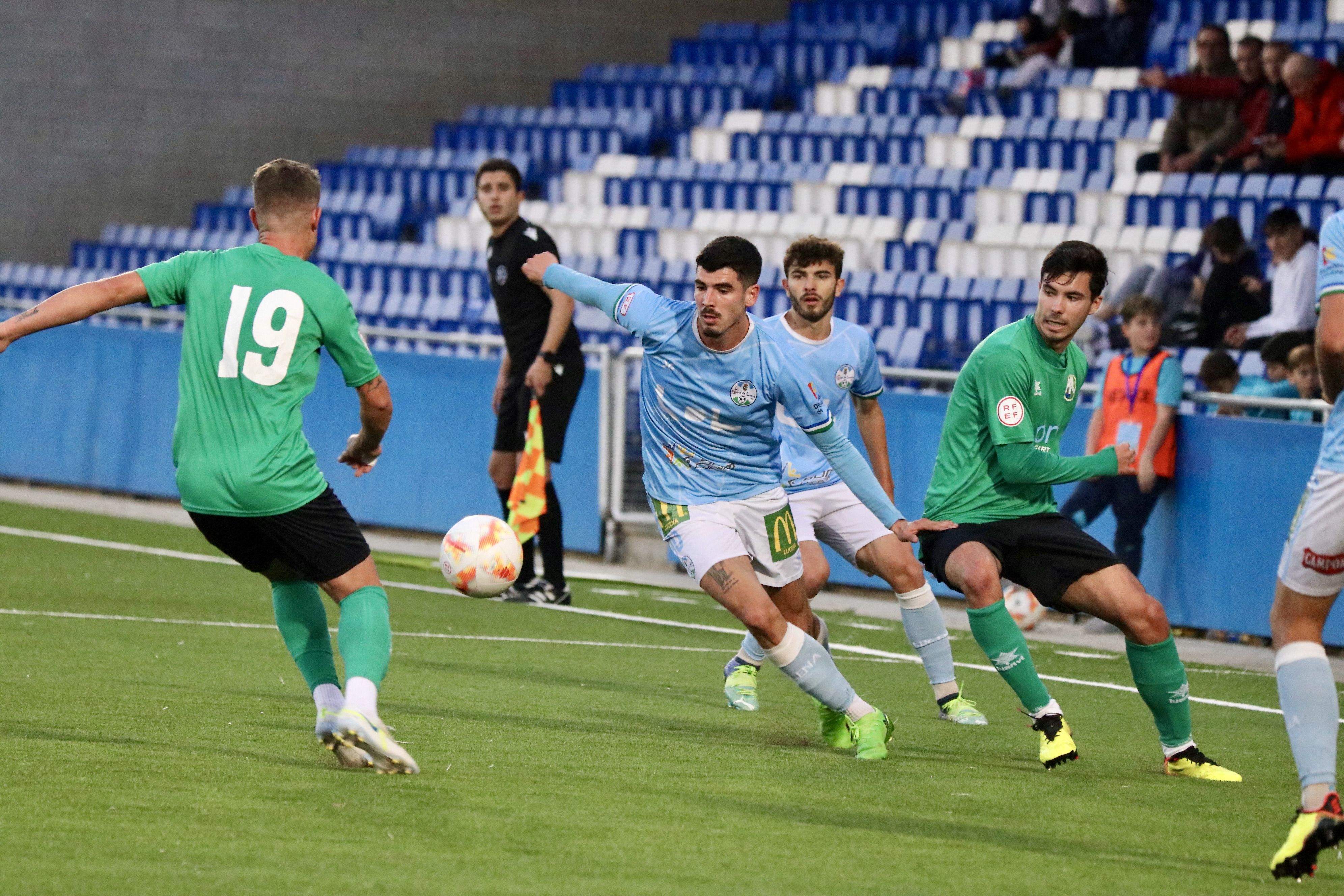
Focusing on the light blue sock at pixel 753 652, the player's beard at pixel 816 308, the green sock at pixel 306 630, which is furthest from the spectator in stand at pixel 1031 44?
the green sock at pixel 306 630

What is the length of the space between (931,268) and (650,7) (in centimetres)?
961

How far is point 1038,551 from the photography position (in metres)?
6.67

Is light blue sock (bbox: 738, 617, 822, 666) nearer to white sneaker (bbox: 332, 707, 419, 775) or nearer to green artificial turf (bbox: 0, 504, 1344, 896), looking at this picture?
green artificial turf (bbox: 0, 504, 1344, 896)

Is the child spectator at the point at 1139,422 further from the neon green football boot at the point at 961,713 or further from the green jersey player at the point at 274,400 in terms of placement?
the green jersey player at the point at 274,400

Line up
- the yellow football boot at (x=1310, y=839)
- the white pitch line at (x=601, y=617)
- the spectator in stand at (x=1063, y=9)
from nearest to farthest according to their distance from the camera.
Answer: the yellow football boot at (x=1310, y=839), the white pitch line at (x=601, y=617), the spectator in stand at (x=1063, y=9)

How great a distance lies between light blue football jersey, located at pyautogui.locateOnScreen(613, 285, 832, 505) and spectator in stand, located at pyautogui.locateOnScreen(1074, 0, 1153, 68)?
11.6 meters

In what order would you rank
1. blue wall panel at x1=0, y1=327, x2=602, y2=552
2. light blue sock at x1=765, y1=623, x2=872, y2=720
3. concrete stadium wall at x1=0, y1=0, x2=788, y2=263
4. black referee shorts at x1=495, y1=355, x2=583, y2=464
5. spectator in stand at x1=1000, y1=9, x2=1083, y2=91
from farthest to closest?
concrete stadium wall at x1=0, y1=0, x2=788, y2=263 < spectator in stand at x1=1000, y1=9, x2=1083, y2=91 < blue wall panel at x1=0, y1=327, x2=602, y2=552 < black referee shorts at x1=495, y1=355, x2=583, y2=464 < light blue sock at x1=765, y1=623, x2=872, y2=720

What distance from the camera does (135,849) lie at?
4.74 m

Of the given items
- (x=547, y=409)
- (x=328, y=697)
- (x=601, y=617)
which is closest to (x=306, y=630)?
(x=328, y=697)

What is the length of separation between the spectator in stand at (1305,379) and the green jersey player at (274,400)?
239 inches

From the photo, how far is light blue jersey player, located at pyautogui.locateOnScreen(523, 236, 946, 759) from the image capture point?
6457 mm

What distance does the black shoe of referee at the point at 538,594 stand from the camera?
10977 millimetres

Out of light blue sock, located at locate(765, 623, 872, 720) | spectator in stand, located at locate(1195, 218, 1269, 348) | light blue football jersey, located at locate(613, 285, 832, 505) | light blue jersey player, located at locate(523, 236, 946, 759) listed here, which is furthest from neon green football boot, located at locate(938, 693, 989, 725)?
spectator in stand, located at locate(1195, 218, 1269, 348)

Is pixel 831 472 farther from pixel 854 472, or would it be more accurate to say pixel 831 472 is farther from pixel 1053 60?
pixel 1053 60
